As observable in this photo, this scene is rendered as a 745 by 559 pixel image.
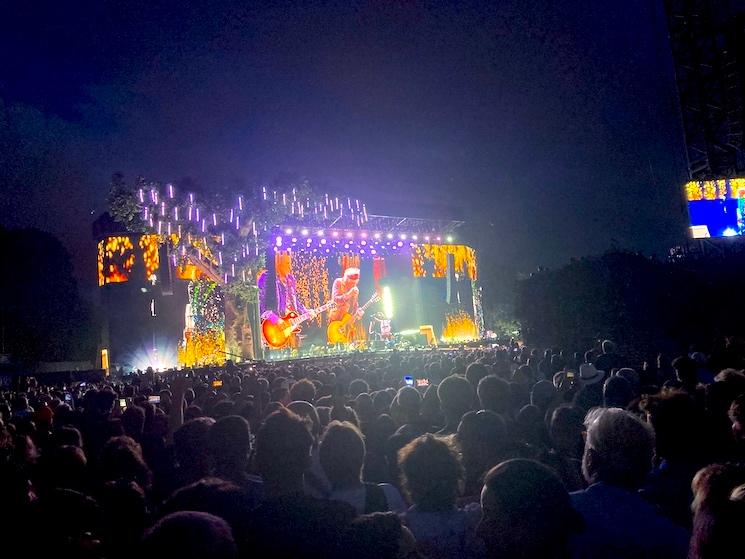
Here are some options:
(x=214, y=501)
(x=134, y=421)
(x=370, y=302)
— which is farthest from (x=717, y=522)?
(x=370, y=302)

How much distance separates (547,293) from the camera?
2047 centimetres

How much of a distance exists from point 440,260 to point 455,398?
3447cm

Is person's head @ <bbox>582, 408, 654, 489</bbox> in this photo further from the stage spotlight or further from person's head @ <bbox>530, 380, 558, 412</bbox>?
the stage spotlight

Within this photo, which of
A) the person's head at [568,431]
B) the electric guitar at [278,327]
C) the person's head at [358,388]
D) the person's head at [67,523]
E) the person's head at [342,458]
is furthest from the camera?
the electric guitar at [278,327]

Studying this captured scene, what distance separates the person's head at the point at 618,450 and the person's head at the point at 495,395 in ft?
8.26

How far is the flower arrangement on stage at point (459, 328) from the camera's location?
3866 cm

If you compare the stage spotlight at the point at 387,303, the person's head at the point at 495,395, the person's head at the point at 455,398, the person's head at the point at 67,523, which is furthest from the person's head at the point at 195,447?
the stage spotlight at the point at 387,303

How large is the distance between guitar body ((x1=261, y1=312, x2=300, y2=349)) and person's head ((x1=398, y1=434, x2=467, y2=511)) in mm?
29630

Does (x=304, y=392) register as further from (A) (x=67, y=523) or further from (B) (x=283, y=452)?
(A) (x=67, y=523)

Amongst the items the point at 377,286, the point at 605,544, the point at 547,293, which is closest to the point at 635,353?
the point at 547,293

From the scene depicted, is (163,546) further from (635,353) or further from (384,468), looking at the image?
(635,353)

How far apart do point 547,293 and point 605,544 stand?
19125 millimetres

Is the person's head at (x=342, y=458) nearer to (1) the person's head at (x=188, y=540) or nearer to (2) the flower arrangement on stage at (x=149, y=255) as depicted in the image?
(1) the person's head at (x=188, y=540)

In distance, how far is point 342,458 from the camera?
3.23m
